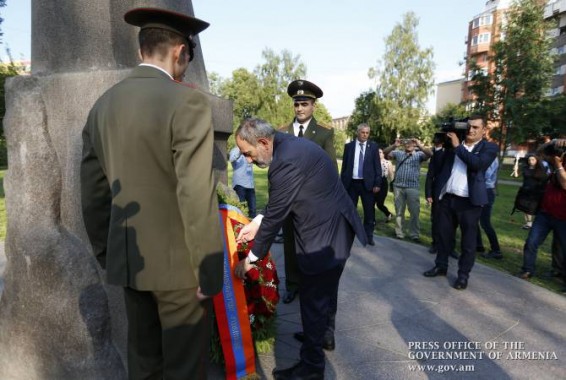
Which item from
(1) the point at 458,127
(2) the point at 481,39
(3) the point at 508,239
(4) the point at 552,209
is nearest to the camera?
(1) the point at 458,127

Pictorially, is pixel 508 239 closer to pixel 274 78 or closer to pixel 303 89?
pixel 303 89

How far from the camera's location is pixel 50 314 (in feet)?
8.40

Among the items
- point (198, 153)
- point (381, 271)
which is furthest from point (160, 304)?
point (381, 271)

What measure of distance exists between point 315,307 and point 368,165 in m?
4.06

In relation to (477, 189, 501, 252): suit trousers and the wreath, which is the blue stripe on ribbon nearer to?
the wreath

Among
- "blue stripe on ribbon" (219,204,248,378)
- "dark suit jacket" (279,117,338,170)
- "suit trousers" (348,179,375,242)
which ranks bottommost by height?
"blue stripe on ribbon" (219,204,248,378)

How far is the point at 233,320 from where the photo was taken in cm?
278

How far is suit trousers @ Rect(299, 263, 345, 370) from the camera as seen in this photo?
268 centimetres

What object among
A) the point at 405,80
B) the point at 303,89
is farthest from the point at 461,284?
the point at 405,80

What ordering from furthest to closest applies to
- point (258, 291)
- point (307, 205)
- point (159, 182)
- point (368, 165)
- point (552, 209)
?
point (368, 165) → point (552, 209) → point (258, 291) → point (307, 205) → point (159, 182)

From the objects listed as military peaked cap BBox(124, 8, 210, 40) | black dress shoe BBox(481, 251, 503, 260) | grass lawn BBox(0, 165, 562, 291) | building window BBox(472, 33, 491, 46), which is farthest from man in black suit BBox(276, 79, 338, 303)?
building window BBox(472, 33, 491, 46)

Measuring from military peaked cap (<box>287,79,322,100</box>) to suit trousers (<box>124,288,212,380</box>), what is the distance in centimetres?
300

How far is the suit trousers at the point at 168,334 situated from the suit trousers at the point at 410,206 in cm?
572

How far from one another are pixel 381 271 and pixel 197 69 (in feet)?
11.7
